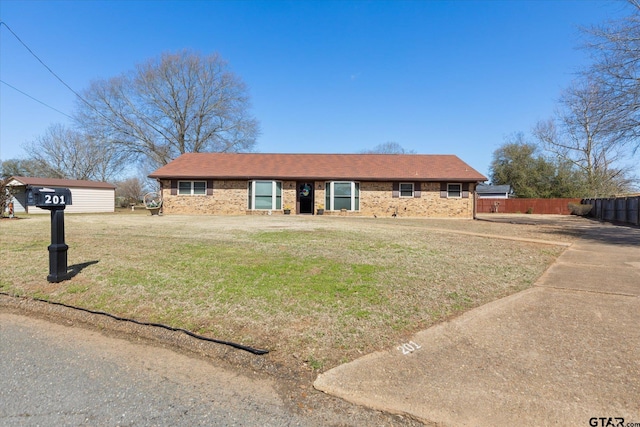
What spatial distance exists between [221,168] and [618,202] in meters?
26.4

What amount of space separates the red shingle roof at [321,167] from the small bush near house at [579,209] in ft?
43.2

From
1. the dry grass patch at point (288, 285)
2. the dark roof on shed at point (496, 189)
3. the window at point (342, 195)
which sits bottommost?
the dry grass patch at point (288, 285)

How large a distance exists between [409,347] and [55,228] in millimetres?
5497

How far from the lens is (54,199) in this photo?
501cm

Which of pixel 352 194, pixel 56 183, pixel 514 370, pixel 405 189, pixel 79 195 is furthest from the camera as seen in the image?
pixel 56 183

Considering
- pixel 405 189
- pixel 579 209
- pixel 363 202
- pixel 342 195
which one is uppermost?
pixel 405 189

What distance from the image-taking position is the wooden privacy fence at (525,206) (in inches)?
1280

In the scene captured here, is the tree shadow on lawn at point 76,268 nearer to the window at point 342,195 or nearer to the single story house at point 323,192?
the single story house at point 323,192


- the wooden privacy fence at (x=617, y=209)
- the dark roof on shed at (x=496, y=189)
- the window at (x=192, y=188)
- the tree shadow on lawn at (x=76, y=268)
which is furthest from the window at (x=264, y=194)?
the dark roof on shed at (x=496, y=189)

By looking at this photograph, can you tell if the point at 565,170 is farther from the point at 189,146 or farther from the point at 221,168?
the point at 189,146

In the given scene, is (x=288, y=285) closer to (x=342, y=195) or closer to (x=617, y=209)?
(x=342, y=195)

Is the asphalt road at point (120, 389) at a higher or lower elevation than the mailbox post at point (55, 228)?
lower

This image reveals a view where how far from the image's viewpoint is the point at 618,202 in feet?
69.1

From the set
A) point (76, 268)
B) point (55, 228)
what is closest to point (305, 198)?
point (76, 268)
